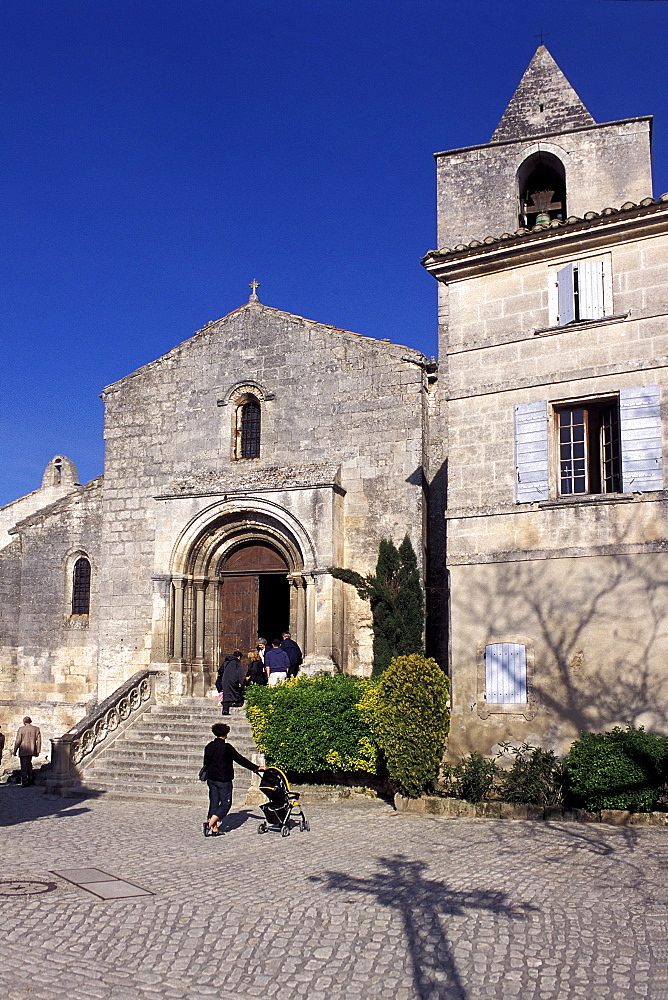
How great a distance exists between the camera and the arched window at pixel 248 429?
64.1ft

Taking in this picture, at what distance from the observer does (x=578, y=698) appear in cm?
1262

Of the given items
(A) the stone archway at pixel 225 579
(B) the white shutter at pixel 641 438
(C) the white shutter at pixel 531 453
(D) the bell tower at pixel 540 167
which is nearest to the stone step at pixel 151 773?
(A) the stone archway at pixel 225 579

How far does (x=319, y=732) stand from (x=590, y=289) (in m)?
7.59

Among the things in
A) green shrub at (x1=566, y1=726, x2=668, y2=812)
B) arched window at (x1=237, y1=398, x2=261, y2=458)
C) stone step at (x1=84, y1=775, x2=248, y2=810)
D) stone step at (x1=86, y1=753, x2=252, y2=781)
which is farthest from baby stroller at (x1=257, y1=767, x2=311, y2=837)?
arched window at (x1=237, y1=398, x2=261, y2=458)

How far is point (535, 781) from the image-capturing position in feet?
38.0

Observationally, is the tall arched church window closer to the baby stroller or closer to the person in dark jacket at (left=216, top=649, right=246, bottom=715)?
the person in dark jacket at (left=216, top=649, right=246, bottom=715)

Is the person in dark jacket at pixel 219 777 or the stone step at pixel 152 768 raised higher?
the person in dark jacket at pixel 219 777

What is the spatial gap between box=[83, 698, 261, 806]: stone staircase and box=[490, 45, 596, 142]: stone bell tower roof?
1353cm

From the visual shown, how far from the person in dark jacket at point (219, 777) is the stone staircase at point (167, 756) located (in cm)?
242

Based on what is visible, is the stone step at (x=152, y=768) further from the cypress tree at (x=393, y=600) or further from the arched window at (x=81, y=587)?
the arched window at (x=81, y=587)

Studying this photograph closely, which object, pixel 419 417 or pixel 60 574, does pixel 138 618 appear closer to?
pixel 60 574

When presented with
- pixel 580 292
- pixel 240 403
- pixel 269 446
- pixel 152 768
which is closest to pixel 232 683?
pixel 152 768

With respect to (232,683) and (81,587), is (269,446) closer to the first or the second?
(232,683)

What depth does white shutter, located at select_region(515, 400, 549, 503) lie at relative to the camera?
13.5m
